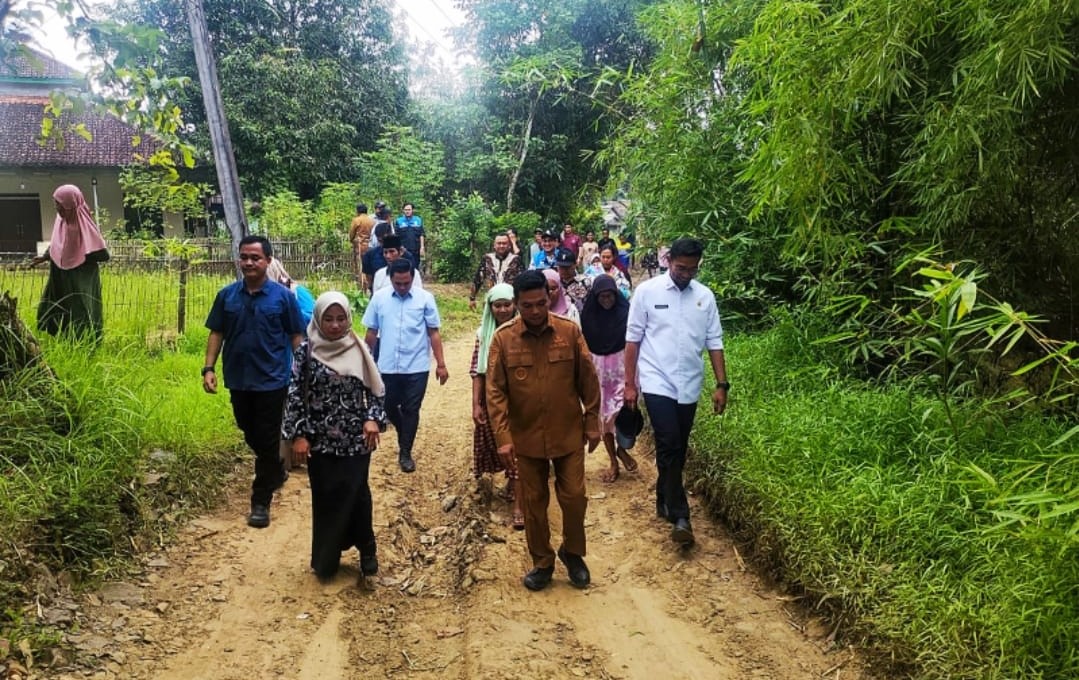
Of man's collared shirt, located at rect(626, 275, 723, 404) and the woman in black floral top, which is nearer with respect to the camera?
the woman in black floral top

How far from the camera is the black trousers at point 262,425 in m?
4.89

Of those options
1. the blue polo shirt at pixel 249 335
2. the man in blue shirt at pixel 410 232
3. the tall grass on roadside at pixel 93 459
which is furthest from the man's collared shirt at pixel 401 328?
the man in blue shirt at pixel 410 232

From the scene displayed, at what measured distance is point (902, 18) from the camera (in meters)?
3.92

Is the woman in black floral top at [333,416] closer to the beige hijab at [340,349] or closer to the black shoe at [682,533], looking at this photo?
the beige hijab at [340,349]

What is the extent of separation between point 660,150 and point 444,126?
46.5 ft

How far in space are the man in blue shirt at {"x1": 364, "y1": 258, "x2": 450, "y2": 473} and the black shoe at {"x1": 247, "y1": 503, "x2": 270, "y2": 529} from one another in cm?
138

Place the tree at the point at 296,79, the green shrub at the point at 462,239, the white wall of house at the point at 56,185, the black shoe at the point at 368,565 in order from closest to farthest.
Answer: the black shoe at the point at 368,565 < the green shrub at the point at 462,239 < the white wall of house at the point at 56,185 < the tree at the point at 296,79

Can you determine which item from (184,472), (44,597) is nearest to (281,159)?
(184,472)

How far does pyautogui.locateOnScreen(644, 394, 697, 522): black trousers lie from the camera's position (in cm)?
457

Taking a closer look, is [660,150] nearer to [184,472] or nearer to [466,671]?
[184,472]

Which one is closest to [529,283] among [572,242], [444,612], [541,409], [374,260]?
[541,409]

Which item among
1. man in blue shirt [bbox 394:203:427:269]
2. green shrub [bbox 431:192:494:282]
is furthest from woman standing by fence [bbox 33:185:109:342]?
green shrub [bbox 431:192:494:282]

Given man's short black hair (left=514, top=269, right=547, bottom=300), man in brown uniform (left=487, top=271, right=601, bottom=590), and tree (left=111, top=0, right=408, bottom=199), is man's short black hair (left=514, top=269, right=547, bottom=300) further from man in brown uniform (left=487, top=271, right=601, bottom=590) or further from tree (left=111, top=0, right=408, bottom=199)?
tree (left=111, top=0, right=408, bottom=199)

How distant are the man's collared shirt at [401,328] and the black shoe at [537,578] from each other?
2.32 metres
